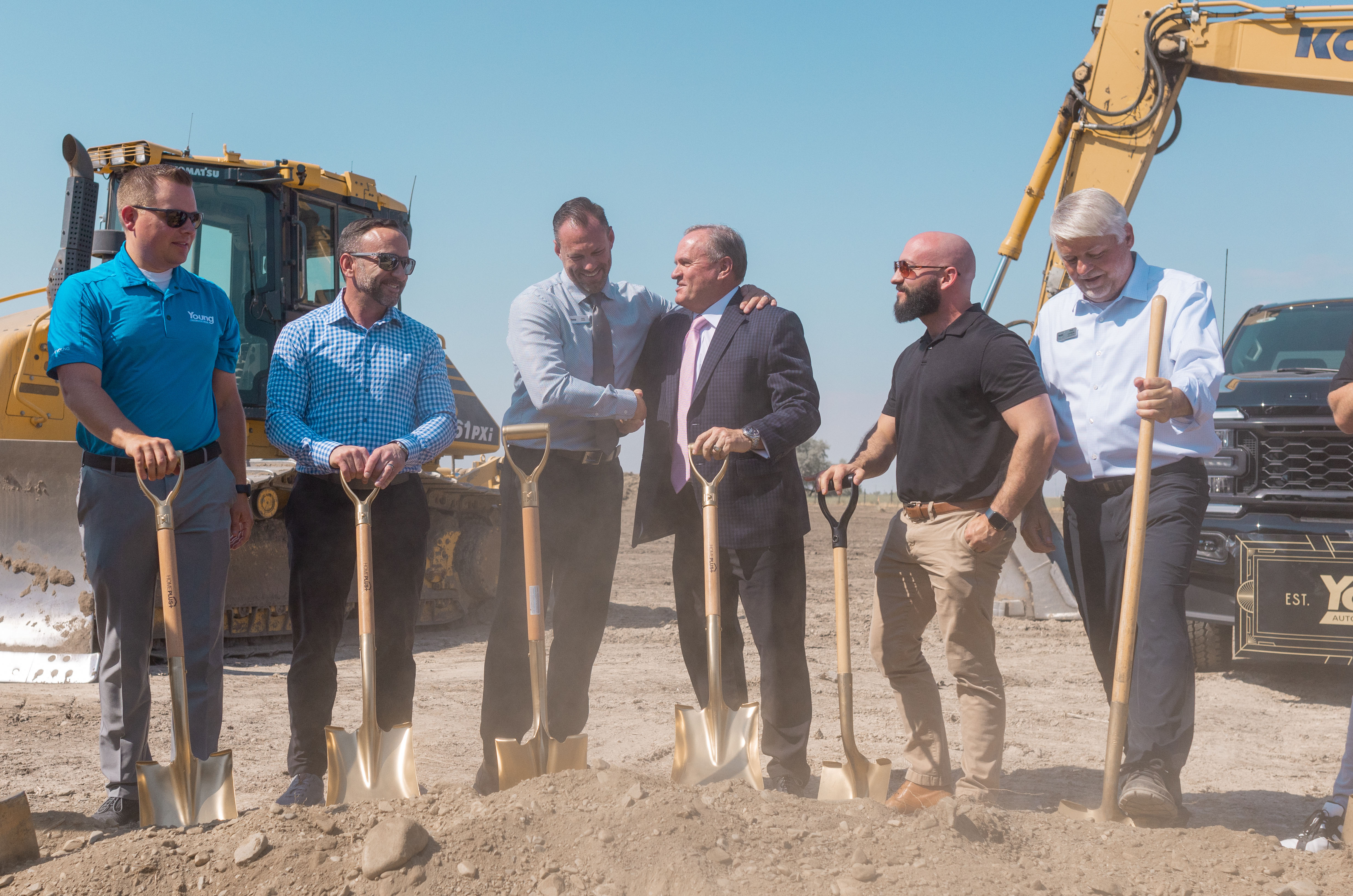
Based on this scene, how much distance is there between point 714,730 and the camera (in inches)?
146

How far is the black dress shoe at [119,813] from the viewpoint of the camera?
3656 millimetres

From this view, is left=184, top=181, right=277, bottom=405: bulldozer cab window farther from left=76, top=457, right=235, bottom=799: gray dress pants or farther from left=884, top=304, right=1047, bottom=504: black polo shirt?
left=884, top=304, right=1047, bottom=504: black polo shirt

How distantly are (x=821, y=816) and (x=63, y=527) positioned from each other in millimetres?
5570

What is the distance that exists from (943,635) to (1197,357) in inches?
48.5

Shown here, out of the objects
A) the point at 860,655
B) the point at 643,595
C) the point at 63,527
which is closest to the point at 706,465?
the point at 860,655

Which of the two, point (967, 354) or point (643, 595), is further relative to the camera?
point (643, 595)

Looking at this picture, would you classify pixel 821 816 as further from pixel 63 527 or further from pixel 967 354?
pixel 63 527

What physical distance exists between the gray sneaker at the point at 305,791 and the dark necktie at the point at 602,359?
1546 millimetres

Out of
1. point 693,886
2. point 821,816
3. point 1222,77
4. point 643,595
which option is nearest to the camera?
point 693,886

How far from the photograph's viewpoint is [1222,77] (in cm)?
752

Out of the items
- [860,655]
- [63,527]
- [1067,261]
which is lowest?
[860,655]

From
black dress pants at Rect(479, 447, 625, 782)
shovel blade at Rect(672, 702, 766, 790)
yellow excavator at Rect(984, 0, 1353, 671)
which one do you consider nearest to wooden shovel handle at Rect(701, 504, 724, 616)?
shovel blade at Rect(672, 702, 766, 790)

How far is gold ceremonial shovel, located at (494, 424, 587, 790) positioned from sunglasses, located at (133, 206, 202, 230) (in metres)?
1.29

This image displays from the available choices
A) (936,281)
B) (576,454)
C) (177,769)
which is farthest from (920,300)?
(177,769)
